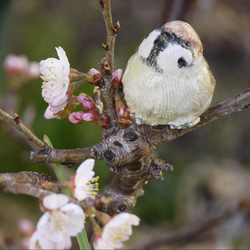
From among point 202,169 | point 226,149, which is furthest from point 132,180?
point 226,149

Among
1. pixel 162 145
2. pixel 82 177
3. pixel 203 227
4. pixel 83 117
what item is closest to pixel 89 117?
pixel 83 117

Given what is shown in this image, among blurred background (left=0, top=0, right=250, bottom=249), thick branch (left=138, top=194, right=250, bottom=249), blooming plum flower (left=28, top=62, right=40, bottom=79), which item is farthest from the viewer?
blurred background (left=0, top=0, right=250, bottom=249)

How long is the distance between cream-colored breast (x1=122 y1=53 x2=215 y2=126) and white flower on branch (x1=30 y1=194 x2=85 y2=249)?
0.19m

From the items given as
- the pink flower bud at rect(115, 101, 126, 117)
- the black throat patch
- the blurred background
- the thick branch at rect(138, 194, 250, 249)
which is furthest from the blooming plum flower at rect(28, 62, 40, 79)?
→ the black throat patch

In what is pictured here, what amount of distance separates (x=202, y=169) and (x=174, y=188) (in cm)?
31

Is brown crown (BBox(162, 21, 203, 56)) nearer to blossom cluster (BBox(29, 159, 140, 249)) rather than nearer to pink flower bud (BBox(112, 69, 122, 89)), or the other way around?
pink flower bud (BBox(112, 69, 122, 89))

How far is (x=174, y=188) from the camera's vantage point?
2.39m

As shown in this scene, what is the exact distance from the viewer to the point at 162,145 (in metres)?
2.47

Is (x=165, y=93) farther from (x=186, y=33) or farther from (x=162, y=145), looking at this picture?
(x=162, y=145)

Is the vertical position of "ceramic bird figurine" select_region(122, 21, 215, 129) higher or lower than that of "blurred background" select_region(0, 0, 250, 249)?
lower

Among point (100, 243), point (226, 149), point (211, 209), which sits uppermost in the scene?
point (226, 149)

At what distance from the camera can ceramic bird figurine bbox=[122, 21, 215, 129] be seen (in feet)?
1.77

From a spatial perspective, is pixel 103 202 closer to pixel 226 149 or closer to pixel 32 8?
pixel 226 149

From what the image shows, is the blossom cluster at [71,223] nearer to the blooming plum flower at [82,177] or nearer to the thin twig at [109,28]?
the blooming plum flower at [82,177]
